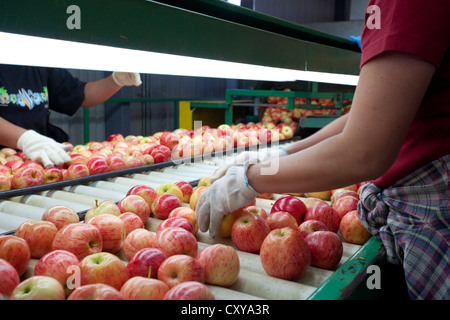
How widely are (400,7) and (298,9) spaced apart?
1388 cm

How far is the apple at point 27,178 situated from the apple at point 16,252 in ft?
3.20

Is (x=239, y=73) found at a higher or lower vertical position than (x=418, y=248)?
higher

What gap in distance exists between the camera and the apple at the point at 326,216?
1.79m

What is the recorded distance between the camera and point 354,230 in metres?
1.68

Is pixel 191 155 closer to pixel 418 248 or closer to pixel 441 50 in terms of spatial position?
pixel 418 248

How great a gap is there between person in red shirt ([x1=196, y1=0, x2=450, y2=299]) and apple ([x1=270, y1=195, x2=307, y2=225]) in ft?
1.11

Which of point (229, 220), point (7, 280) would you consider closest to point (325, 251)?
point (229, 220)

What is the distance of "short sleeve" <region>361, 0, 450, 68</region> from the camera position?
100 cm

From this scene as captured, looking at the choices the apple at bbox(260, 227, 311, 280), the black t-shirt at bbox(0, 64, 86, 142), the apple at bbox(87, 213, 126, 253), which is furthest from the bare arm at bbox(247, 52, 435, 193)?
the black t-shirt at bbox(0, 64, 86, 142)

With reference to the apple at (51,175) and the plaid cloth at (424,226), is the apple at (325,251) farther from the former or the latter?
the apple at (51,175)

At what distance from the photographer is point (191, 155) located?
329 cm

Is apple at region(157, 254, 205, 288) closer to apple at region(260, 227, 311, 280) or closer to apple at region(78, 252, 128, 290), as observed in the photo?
apple at region(78, 252, 128, 290)

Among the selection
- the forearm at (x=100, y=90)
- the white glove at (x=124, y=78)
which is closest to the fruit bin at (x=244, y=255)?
the white glove at (x=124, y=78)
